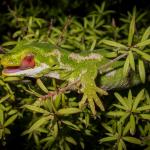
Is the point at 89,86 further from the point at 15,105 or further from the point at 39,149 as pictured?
the point at 39,149

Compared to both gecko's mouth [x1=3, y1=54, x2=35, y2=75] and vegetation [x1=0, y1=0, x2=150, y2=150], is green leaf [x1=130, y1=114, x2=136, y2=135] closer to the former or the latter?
vegetation [x1=0, y1=0, x2=150, y2=150]

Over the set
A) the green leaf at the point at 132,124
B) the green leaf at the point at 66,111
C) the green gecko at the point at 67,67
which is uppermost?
the green gecko at the point at 67,67

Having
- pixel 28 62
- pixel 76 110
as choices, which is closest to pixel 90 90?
pixel 76 110

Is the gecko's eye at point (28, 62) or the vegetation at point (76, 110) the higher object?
the gecko's eye at point (28, 62)

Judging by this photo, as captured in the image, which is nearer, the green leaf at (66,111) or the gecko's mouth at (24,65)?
the green leaf at (66,111)

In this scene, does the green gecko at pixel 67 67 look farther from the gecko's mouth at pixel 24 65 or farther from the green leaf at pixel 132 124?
the green leaf at pixel 132 124

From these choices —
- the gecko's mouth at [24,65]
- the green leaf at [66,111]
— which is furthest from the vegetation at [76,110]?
the gecko's mouth at [24,65]

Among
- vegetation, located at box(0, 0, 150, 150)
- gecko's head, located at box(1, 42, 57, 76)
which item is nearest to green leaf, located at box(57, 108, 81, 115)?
vegetation, located at box(0, 0, 150, 150)

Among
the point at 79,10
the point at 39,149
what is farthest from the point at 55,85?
the point at 79,10

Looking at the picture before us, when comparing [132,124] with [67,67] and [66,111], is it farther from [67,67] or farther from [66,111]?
[67,67]
